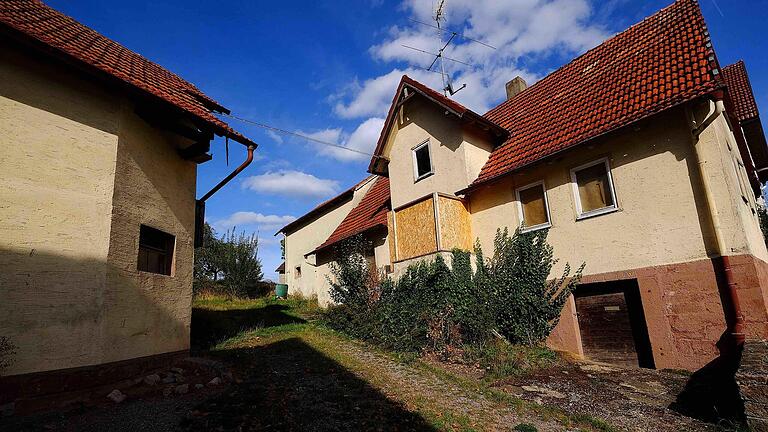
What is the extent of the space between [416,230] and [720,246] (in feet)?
22.9

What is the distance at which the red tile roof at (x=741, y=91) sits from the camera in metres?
11.0

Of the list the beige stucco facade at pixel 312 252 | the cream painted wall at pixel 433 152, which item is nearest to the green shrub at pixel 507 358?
the cream painted wall at pixel 433 152

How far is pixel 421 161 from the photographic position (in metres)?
13.5

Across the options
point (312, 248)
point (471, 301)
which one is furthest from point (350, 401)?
point (312, 248)

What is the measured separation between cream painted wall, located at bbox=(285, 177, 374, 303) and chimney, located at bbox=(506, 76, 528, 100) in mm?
7818

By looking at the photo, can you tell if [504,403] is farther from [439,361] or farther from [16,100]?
[16,100]

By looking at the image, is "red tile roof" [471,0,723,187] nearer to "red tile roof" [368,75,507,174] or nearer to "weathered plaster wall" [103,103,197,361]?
"red tile roof" [368,75,507,174]

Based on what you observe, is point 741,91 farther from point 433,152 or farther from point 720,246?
point 433,152

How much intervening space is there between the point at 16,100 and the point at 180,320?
4.57m

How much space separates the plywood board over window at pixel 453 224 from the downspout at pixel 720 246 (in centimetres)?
562

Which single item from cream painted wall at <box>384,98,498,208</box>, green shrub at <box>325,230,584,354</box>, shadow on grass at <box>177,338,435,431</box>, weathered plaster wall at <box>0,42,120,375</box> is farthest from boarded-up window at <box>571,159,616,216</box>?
weathered plaster wall at <box>0,42,120,375</box>

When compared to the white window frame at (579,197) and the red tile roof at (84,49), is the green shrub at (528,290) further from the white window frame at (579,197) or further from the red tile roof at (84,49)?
the red tile roof at (84,49)

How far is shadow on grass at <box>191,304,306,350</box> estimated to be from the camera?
10233mm

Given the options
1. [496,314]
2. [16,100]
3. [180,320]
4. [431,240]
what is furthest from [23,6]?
[496,314]
